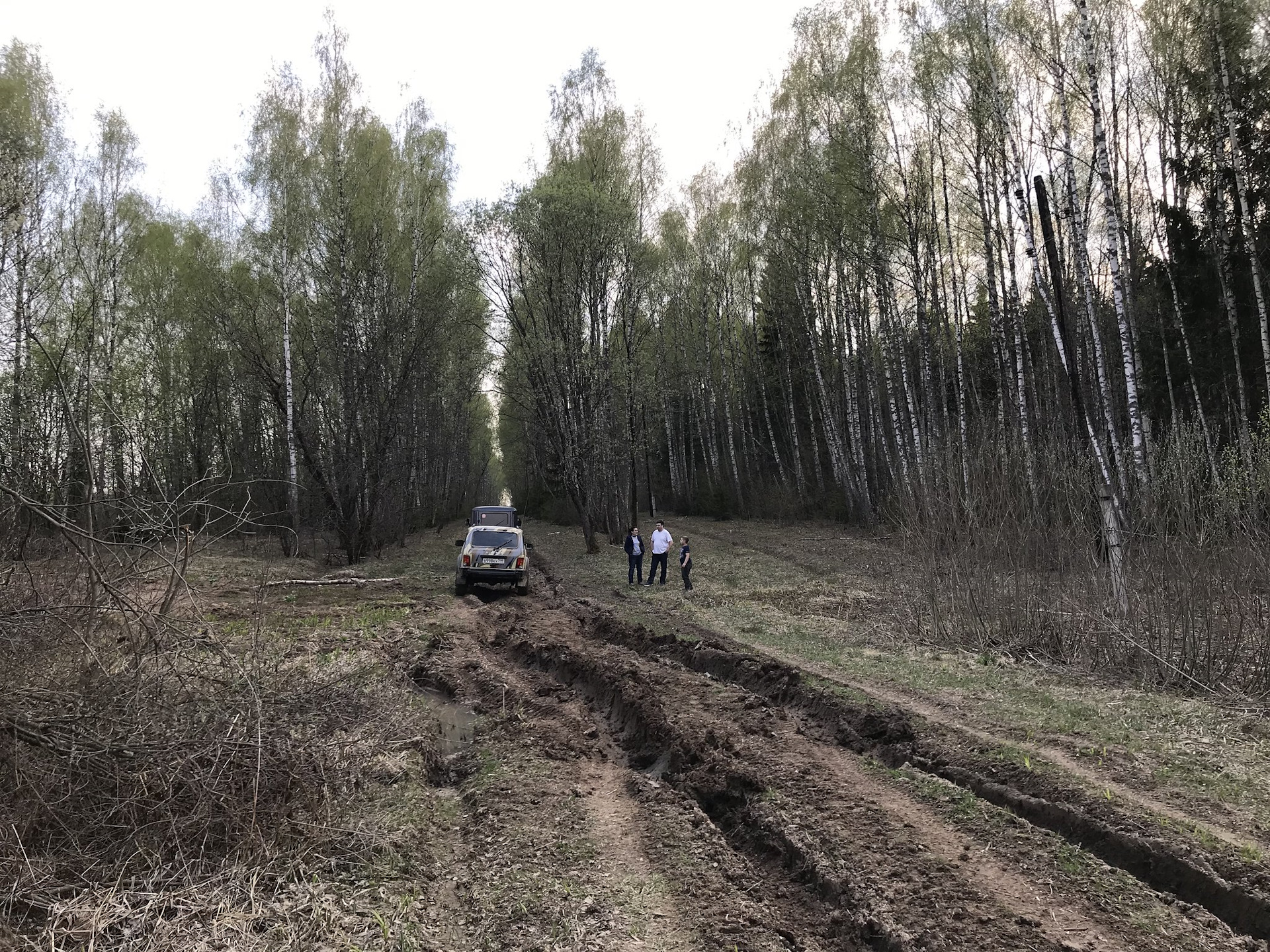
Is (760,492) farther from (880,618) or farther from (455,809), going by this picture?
(455,809)

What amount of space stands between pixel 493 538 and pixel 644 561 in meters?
6.43

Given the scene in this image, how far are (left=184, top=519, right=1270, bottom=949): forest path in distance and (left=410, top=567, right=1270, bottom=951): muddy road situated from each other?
0.05 ft

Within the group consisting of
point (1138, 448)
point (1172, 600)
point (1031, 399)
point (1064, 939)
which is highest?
point (1031, 399)

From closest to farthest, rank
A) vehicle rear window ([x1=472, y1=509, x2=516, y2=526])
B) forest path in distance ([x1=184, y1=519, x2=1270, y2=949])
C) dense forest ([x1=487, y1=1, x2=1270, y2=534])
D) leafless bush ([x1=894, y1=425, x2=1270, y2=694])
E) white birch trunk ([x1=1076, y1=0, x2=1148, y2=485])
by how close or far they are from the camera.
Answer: forest path in distance ([x1=184, y1=519, x2=1270, y2=949]) → leafless bush ([x1=894, y1=425, x2=1270, y2=694]) → white birch trunk ([x1=1076, y1=0, x2=1148, y2=485]) → dense forest ([x1=487, y1=1, x2=1270, y2=534]) → vehicle rear window ([x1=472, y1=509, x2=516, y2=526])

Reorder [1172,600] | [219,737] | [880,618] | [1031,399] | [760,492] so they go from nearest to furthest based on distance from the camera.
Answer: [219,737]
[1172,600]
[880,618]
[1031,399]
[760,492]

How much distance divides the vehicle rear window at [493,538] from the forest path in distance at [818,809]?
273 inches

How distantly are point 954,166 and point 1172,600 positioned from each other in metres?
18.2

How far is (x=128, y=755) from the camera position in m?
4.07

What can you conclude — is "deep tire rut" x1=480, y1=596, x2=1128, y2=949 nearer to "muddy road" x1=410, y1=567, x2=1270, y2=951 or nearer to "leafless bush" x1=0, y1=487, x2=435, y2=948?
"muddy road" x1=410, y1=567, x2=1270, y2=951

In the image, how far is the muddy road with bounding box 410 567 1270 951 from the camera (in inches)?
143

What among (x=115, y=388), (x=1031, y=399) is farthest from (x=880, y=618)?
(x=115, y=388)

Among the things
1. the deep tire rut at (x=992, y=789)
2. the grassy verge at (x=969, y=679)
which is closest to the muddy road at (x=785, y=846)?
the deep tire rut at (x=992, y=789)

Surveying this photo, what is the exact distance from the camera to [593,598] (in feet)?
52.2

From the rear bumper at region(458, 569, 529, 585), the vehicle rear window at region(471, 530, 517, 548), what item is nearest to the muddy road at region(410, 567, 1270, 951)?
the rear bumper at region(458, 569, 529, 585)
